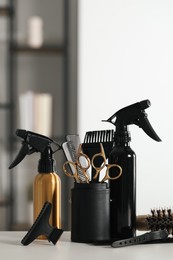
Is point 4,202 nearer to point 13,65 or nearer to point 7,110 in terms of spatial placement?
point 7,110

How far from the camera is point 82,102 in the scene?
3096mm

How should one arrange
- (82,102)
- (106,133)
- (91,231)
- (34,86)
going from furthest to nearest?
(34,86) < (82,102) < (106,133) < (91,231)

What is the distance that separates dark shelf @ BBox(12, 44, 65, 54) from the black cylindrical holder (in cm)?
198

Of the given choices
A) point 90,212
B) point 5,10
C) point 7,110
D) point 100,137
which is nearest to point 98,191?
point 90,212

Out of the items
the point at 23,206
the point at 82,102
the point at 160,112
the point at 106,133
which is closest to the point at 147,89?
the point at 160,112

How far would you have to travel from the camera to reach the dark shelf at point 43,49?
326 cm

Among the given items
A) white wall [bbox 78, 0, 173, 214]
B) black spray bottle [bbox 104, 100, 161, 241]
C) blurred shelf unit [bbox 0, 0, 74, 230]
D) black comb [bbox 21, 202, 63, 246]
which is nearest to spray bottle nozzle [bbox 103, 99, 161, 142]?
black spray bottle [bbox 104, 100, 161, 241]

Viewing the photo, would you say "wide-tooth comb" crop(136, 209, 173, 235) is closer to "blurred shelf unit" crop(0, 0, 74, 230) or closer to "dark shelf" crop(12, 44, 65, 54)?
"blurred shelf unit" crop(0, 0, 74, 230)

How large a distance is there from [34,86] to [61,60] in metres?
0.20

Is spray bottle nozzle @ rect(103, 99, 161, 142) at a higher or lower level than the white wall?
lower

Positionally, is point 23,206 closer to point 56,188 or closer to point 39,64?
point 39,64

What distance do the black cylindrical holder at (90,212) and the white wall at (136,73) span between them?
1.74 m

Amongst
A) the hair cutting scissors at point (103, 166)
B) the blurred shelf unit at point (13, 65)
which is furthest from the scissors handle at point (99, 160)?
A: the blurred shelf unit at point (13, 65)

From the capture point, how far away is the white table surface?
120 cm
